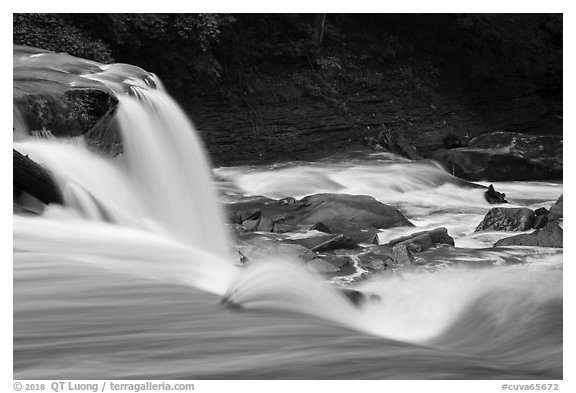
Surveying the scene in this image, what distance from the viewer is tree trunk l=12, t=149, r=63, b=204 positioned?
16.8ft

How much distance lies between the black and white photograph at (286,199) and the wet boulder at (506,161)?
0.10ft

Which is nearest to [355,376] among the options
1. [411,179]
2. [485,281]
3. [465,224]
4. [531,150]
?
[485,281]

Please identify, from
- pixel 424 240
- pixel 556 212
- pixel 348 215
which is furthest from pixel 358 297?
pixel 556 212

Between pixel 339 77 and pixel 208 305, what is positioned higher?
pixel 339 77

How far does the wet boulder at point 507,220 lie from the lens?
768cm

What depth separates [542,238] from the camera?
21.6 ft

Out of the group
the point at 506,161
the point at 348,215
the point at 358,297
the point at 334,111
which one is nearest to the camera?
the point at 358,297

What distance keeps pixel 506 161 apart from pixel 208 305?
7.68 meters

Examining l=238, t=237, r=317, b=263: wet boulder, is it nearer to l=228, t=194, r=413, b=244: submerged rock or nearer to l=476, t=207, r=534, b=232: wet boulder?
l=228, t=194, r=413, b=244: submerged rock

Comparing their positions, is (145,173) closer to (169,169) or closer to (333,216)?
(169,169)

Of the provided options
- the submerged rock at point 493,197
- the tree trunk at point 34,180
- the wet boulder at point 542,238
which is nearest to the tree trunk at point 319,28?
the submerged rock at point 493,197

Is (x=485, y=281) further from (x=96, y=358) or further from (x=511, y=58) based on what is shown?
(x=511, y=58)

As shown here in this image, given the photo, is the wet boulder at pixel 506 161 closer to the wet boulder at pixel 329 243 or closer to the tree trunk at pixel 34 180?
the wet boulder at pixel 329 243

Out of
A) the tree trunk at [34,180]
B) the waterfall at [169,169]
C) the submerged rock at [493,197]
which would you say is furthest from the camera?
the submerged rock at [493,197]
